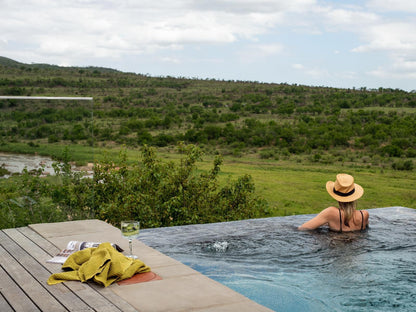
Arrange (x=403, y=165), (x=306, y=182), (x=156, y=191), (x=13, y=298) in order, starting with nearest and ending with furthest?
(x=13, y=298)
(x=156, y=191)
(x=306, y=182)
(x=403, y=165)

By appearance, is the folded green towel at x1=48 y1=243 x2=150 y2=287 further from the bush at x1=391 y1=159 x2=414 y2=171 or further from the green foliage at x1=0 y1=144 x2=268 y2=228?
the bush at x1=391 y1=159 x2=414 y2=171

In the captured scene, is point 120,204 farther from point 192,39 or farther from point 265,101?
point 265,101

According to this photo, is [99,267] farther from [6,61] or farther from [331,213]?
[6,61]

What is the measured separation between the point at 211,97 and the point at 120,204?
25648 millimetres

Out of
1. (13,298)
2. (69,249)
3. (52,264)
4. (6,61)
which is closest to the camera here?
(13,298)

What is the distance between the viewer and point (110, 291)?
104 inches

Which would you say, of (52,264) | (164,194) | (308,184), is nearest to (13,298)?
(52,264)

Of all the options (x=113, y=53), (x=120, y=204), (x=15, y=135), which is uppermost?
(x=113, y=53)

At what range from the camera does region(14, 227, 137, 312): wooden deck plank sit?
8.06 ft

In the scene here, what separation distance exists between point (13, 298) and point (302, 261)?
2.63 m

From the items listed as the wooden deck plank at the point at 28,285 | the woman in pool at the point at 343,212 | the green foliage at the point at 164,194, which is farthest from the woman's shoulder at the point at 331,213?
the wooden deck plank at the point at 28,285

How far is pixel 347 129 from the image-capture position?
23141 mm

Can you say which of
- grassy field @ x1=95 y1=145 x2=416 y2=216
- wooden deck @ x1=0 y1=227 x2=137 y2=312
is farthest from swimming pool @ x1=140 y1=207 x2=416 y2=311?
grassy field @ x1=95 y1=145 x2=416 y2=216

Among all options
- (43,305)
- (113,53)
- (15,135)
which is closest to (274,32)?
(113,53)
